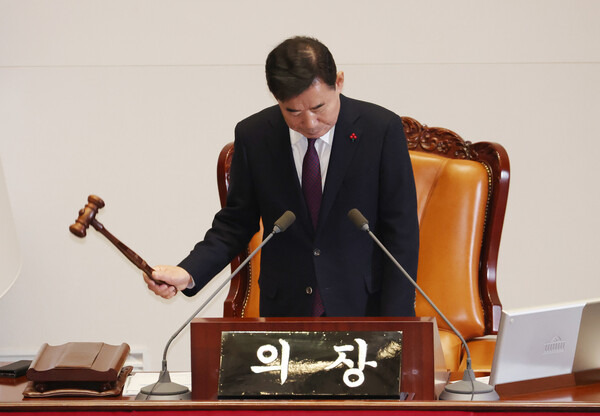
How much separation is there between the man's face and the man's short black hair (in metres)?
0.01

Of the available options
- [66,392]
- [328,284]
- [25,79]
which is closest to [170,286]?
[66,392]

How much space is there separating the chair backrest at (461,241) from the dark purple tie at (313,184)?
1.41 ft

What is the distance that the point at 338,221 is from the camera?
1930 millimetres

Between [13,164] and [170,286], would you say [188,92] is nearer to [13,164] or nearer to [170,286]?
[13,164]

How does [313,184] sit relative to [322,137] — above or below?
below

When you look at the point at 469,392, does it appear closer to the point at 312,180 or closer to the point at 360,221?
the point at 360,221

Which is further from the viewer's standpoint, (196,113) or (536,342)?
(196,113)

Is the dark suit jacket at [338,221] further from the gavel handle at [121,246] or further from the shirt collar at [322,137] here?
the gavel handle at [121,246]

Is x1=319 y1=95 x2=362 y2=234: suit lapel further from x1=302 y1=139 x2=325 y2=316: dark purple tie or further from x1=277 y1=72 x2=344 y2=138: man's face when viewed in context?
x1=277 y1=72 x2=344 y2=138: man's face

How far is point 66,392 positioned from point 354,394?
515 millimetres

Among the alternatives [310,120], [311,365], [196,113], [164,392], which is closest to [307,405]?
[311,365]

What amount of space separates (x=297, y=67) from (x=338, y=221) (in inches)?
16.5

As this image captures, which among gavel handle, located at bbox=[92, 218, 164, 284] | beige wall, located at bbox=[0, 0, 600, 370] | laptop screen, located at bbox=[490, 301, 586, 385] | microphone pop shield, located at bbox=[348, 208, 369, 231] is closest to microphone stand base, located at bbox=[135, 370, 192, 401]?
gavel handle, located at bbox=[92, 218, 164, 284]

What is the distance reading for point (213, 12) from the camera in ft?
9.63
